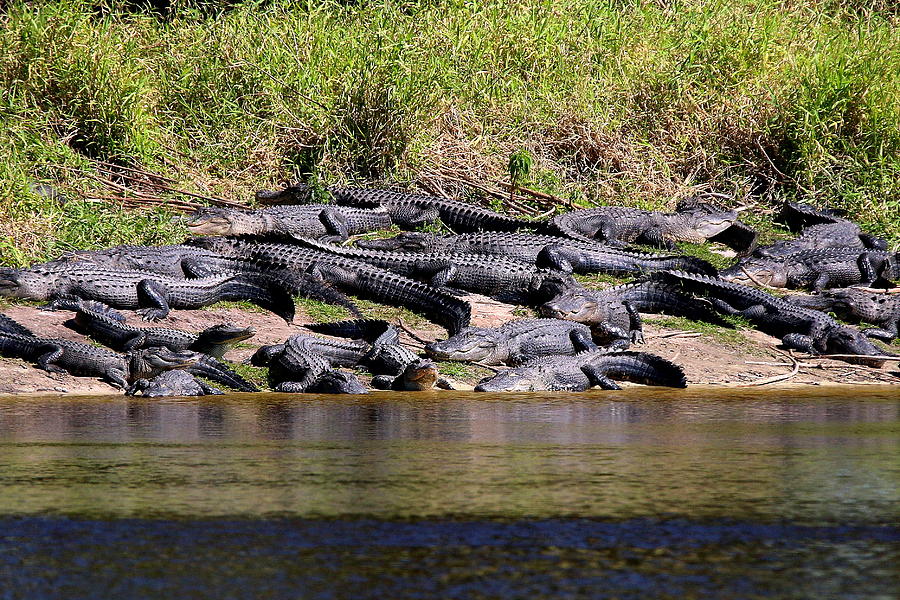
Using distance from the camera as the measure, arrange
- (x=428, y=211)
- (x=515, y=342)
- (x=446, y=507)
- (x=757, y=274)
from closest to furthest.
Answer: (x=446, y=507) < (x=515, y=342) < (x=757, y=274) < (x=428, y=211)

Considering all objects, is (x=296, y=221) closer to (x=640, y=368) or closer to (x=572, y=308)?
(x=572, y=308)

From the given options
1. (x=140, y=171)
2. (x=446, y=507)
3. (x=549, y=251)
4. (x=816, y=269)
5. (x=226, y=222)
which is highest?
(x=140, y=171)

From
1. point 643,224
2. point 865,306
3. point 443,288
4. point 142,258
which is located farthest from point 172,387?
point 643,224

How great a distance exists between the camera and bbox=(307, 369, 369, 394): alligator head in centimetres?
602

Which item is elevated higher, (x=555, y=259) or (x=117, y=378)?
(x=555, y=259)

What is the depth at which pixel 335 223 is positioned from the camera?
9.95 m

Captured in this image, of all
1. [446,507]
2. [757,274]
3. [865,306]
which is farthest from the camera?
[757,274]

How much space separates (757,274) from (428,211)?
2.83 metres

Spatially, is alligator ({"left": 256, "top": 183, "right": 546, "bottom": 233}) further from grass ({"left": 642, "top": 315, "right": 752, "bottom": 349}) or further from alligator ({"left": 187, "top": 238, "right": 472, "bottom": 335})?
grass ({"left": 642, "top": 315, "right": 752, "bottom": 349})

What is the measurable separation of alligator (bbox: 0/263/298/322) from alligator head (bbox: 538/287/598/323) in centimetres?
167

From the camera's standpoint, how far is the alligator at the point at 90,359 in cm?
608

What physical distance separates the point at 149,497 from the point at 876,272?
7.97 metres

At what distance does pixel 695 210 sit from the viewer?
1077cm

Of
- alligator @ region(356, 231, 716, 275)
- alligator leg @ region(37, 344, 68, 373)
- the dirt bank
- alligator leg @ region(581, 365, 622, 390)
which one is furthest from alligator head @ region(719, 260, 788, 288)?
alligator leg @ region(37, 344, 68, 373)
